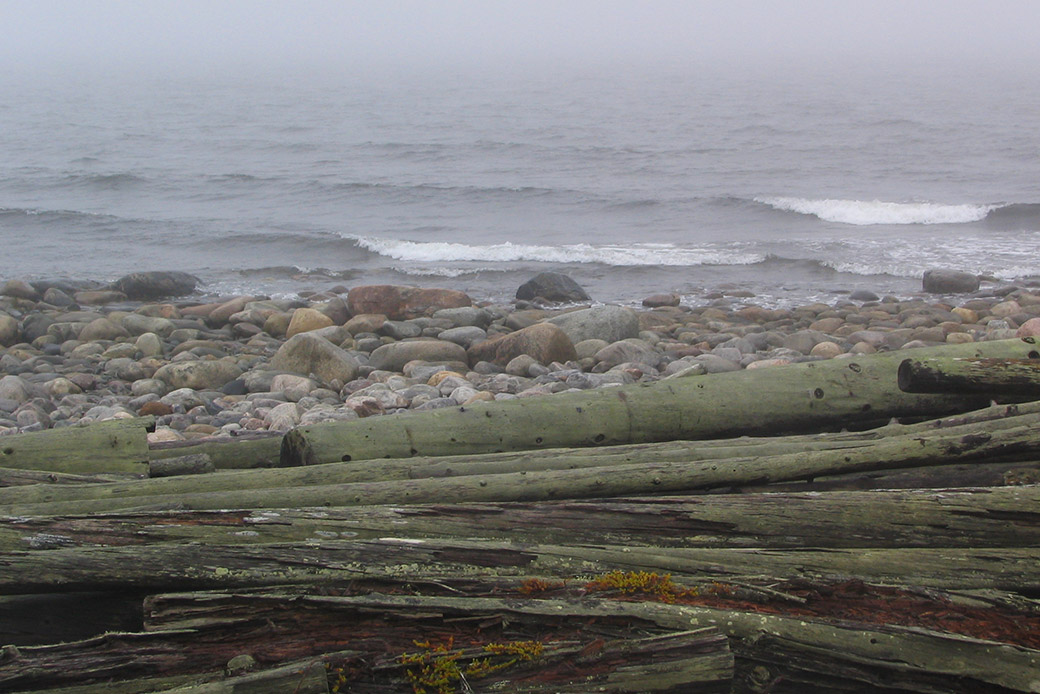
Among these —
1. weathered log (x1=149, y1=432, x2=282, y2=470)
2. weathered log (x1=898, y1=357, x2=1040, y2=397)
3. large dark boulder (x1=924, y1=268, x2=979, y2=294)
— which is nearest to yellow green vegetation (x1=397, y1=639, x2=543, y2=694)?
weathered log (x1=149, y1=432, x2=282, y2=470)

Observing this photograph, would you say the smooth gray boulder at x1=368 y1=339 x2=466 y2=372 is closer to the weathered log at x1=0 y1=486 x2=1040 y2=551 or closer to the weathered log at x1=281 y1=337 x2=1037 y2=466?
the weathered log at x1=281 y1=337 x2=1037 y2=466

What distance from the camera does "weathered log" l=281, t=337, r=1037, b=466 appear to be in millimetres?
4156

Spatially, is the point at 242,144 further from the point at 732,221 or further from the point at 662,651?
the point at 662,651

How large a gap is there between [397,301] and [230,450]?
10583 millimetres

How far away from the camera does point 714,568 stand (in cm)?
251

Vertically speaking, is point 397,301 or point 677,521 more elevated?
point 677,521

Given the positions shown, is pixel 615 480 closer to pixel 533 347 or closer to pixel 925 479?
pixel 925 479

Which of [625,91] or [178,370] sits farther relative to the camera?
[625,91]

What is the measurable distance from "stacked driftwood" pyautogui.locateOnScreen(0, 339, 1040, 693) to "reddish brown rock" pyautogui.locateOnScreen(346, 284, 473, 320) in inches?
425

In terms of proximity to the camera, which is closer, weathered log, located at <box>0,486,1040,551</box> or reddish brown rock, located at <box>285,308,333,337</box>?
weathered log, located at <box>0,486,1040,551</box>

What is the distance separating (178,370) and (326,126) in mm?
40919

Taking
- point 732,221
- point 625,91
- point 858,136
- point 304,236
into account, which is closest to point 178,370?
point 304,236

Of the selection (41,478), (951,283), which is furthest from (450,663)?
(951,283)

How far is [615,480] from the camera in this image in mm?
3191
